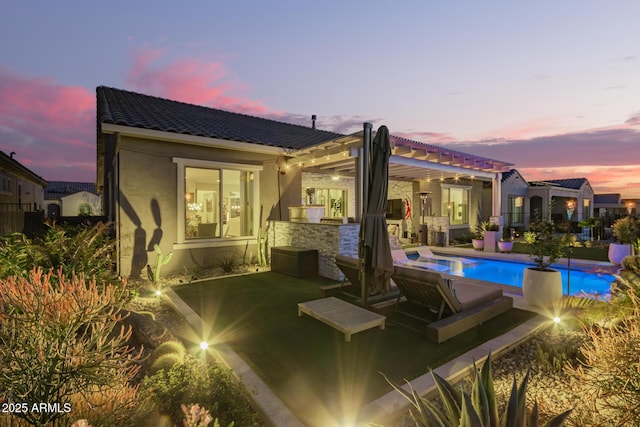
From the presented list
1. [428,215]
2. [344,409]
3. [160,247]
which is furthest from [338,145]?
[428,215]

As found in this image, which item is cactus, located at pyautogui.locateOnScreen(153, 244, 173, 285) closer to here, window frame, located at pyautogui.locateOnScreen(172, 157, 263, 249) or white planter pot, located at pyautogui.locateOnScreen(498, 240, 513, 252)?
A: window frame, located at pyautogui.locateOnScreen(172, 157, 263, 249)

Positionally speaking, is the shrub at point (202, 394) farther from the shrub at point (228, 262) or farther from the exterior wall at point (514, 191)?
the exterior wall at point (514, 191)

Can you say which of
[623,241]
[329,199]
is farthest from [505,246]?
[329,199]

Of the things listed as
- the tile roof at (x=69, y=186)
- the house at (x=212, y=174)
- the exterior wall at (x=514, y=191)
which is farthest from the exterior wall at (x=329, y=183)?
the tile roof at (x=69, y=186)

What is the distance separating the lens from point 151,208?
8680 millimetres

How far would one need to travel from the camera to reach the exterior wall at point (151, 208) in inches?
325

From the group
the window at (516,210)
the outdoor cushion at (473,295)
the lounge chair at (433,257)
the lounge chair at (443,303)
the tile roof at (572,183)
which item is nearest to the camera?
the lounge chair at (443,303)

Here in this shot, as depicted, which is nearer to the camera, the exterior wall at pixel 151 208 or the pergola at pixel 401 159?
the exterior wall at pixel 151 208

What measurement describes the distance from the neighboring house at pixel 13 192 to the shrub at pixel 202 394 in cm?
798

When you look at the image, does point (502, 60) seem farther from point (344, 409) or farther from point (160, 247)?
point (160, 247)

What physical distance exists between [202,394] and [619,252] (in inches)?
534

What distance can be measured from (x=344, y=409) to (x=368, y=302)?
2.90 m

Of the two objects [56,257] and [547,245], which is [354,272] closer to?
[547,245]

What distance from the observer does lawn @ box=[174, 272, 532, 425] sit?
10.5 feet
